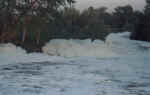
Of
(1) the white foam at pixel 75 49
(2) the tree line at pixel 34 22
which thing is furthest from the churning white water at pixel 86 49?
(2) the tree line at pixel 34 22

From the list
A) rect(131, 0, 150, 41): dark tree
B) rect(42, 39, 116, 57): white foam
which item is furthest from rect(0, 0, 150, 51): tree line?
rect(131, 0, 150, 41): dark tree

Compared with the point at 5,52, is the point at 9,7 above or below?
above

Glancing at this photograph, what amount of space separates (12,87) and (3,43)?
8820 millimetres

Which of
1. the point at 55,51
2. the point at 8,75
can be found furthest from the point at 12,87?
the point at 55,51

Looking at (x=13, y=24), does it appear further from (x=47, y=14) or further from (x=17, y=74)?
(x=17, y=74)

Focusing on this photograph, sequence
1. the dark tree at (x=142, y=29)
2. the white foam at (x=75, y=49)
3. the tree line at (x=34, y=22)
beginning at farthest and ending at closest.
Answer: the dark tree at (x=142, y=29) < the white foam at (x=75, y=49) < the tree line at (x=34, y=22)

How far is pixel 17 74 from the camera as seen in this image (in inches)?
297

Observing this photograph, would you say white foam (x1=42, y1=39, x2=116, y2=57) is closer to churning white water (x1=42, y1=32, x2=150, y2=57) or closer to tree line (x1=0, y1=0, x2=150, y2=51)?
churning white water (x1=42, y1=32, x2=150, y2=57)

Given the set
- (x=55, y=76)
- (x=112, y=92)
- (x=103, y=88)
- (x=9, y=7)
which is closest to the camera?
(x=112, y=92)

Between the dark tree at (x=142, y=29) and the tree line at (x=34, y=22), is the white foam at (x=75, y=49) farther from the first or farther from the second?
the dark tree at (x=142, y=29)

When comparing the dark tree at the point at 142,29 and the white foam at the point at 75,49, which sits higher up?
the dark tree at the point at 142,29

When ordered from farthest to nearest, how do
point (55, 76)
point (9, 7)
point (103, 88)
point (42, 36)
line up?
point (42, 36) → point (9, 7) → point (55, 76) → point (103, 88)

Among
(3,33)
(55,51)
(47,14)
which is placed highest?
(47,14)

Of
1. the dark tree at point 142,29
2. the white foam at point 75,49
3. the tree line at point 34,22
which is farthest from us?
the dark tree at point 142,29
